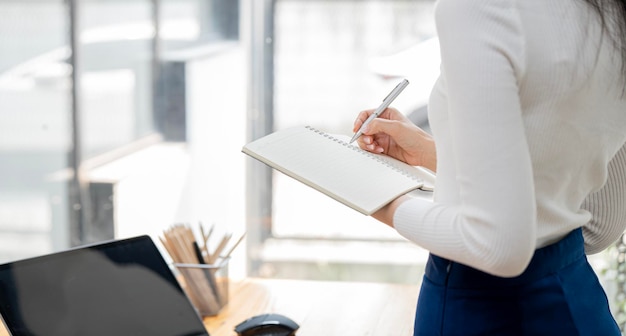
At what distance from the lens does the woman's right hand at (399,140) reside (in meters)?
1.16

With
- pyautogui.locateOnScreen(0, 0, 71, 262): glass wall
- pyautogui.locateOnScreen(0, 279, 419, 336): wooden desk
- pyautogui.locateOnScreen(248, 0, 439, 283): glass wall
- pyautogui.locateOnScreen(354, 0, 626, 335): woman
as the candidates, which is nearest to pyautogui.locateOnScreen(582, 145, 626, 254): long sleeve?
pyautogui.locateOnScreen(354, 0, 626, 335): woman

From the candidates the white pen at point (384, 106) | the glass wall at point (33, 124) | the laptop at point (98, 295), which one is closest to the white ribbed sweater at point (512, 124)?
the white pen at point (384, 106)

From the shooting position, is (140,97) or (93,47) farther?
(140,97)

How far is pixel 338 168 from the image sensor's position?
1027 millimetres

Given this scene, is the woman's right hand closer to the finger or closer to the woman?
the finger

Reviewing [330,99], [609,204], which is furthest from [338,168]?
[330,99]

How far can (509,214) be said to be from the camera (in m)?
0.82

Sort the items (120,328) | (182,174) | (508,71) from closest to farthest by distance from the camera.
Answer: (508,71)
(120,328)
(182,174)

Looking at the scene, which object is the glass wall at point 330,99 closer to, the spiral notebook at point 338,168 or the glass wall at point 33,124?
the glass wall at point 33,124

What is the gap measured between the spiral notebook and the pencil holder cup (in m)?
0.61

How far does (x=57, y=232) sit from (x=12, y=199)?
0.25 m

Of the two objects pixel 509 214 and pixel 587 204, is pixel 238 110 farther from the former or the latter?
pixel 509 214

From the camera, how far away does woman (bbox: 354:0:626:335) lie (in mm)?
810

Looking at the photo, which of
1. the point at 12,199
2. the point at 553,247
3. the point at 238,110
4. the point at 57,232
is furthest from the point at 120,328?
the point at 238,110
